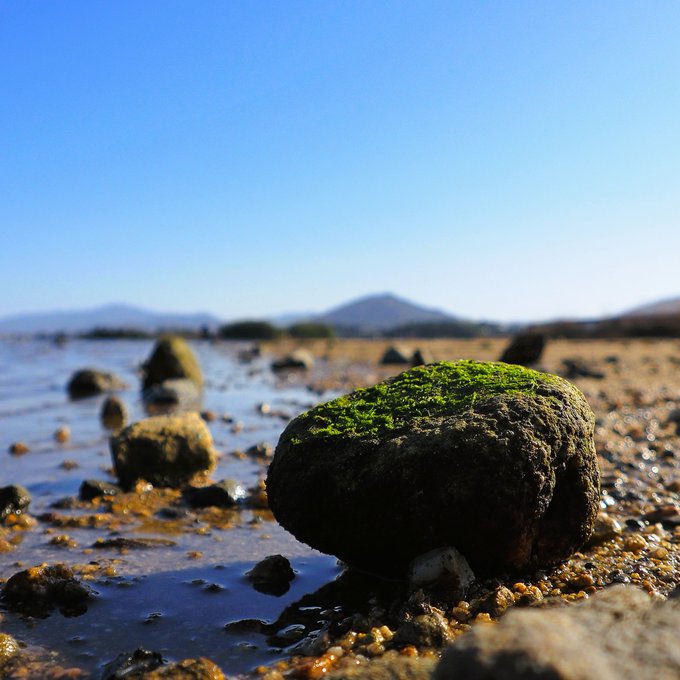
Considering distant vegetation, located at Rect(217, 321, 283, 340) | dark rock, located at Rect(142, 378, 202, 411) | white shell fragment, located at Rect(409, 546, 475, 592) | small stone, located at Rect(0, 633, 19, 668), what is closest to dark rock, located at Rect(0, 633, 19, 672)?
small stone, located at Rect(0, 633, 19, 668)

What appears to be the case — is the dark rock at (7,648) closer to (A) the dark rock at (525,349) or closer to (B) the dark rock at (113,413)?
(B) the dark rock at (113,413)

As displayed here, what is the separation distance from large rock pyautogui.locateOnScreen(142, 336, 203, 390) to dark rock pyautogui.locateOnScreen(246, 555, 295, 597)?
14040 millimetres

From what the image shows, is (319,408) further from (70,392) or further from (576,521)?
(70,392)

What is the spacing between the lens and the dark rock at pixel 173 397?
616 inches

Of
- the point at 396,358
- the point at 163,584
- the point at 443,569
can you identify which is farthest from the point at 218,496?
the point at 396,358

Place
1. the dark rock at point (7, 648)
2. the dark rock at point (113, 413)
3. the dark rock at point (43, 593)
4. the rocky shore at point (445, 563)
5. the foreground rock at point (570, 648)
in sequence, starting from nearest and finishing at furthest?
the foreground rock at point (570, 648) < the rocky shore at point (445, 563) < the dark rock at point (7, 648) < the dark rock at point (43, 593) < the dark rock at point (113, 413)

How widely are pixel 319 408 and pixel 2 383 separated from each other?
2171 centimetres

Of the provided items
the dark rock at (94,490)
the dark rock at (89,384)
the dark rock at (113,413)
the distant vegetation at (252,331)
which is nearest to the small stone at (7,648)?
the dark rock at (94,490)

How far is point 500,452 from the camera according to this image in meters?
4.16

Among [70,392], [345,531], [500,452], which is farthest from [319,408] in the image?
[70,392]

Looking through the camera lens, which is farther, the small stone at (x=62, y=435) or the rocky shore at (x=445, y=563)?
the small stone at (x=62, y=435)

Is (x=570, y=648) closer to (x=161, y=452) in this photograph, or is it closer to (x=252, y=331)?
(x=161, y=452)

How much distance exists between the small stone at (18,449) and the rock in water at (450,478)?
707cm

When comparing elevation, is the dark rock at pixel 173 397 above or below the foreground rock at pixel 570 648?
below
